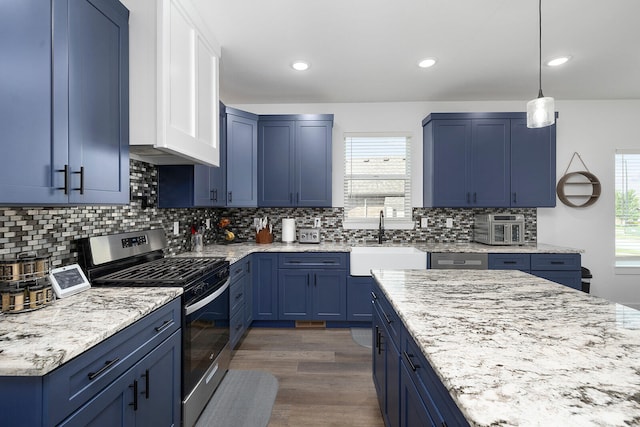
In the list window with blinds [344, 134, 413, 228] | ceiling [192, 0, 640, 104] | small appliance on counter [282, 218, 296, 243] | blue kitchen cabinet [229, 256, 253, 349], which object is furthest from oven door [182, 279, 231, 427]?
window with blinds [344, 134, 413, 228]

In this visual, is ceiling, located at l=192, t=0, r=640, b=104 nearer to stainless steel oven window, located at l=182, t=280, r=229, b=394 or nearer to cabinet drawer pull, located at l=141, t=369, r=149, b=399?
stainless steel oven window, located at l=182, t=280, r=229, b=394

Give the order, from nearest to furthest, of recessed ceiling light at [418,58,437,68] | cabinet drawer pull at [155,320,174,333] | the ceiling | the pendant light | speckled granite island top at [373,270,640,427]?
speckled granite island top at [373,270,640,427], cabinet drawer pull at [155,320,174,333], the pendant light, the ceiling, recessed ceiling light at [418,58,437,68]

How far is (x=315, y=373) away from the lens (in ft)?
8.09

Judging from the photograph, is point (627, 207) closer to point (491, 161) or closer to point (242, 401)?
point (491, 161)

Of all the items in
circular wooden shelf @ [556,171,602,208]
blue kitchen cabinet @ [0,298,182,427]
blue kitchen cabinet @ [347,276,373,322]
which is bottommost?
blue kitchen cabinet @ [347,276,373,322]

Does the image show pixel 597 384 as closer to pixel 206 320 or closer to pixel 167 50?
pixel 206 320

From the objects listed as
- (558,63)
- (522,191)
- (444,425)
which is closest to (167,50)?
(444,425)

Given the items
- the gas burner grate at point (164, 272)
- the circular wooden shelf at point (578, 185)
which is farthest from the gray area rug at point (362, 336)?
the circular wooden shelf at point (578, 185)

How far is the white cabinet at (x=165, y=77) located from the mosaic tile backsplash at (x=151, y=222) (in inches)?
21.0

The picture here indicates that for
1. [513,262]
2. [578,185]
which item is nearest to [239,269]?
[513,262]

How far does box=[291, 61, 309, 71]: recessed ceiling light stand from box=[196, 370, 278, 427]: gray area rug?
2730 mm

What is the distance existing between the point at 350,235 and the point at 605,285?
3.23 m

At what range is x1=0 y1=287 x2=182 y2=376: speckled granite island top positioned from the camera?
0.87 m

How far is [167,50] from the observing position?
1739 millimetres
